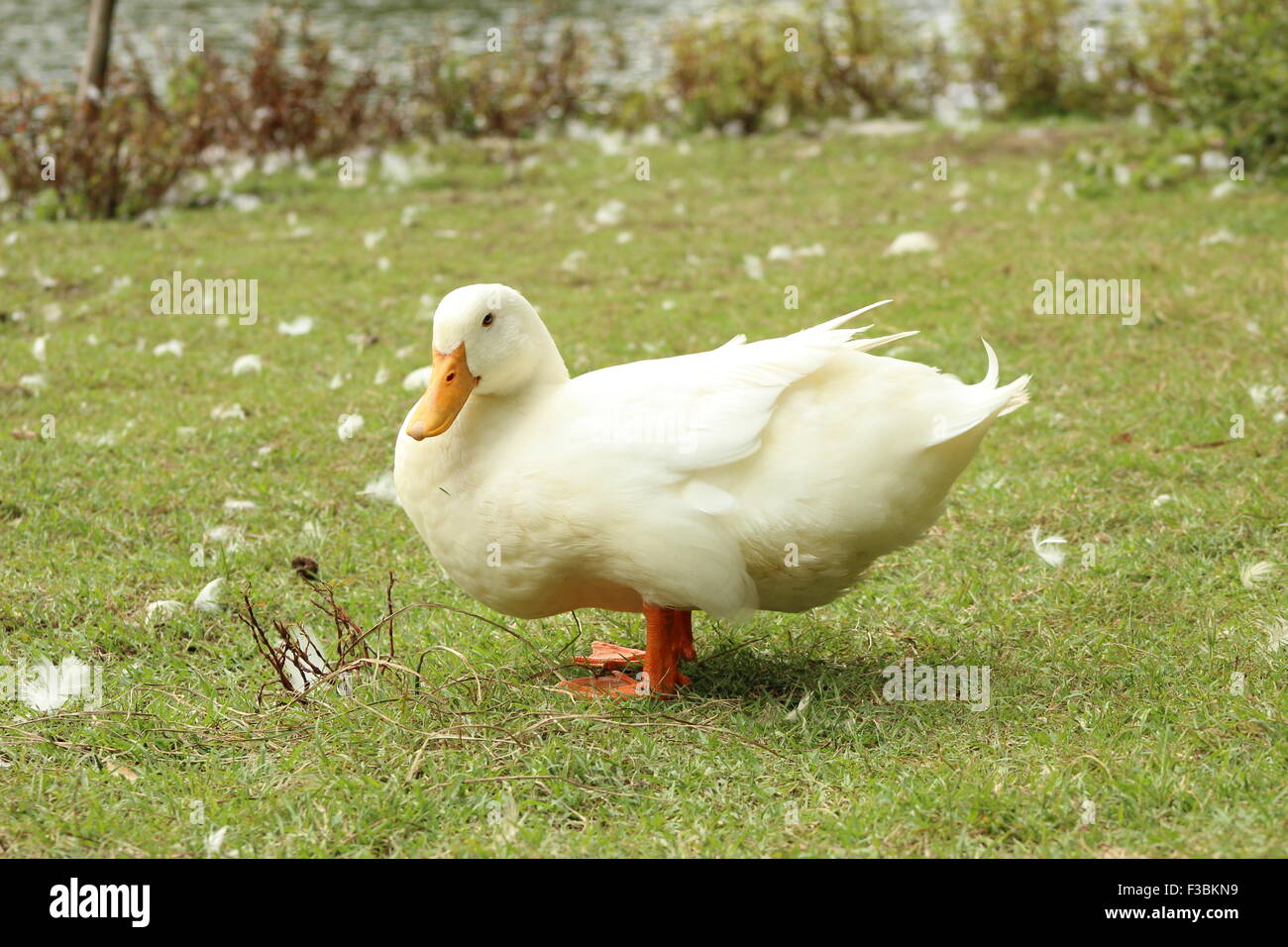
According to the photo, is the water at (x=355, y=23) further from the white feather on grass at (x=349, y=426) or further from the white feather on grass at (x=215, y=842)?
the white feather on grass at (x=215, y=842)

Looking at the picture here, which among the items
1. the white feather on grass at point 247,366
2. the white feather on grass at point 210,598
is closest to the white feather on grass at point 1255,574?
the white feather on grass at point 210,598

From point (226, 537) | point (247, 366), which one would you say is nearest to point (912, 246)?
point (247, 366)

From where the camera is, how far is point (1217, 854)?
2602 mm

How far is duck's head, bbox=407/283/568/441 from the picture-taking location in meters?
3.24

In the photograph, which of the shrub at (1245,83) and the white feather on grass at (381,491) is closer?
the white feather on grass at (381,491)

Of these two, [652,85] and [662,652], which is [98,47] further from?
[662,652]

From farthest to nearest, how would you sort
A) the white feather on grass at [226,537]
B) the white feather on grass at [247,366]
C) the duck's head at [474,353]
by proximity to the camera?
the white feather on grass at [247,366]
the white feather on grass at [226,537]
the duck's head at [474,353]

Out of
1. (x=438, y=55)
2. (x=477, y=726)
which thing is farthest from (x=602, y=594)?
(x=438, y=55)

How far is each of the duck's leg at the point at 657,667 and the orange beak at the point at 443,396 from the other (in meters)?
0.67


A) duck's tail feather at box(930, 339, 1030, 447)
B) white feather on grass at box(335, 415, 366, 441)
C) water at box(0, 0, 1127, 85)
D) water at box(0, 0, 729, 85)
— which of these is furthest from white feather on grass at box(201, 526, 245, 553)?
water at box(0, 0, 729, 85)

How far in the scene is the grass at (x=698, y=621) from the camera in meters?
2.85

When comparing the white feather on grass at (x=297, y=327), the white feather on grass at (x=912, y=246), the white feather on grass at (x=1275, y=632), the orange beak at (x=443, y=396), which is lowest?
the white feather on grass at (x=1275, y=632)

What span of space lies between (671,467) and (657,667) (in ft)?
1.94
